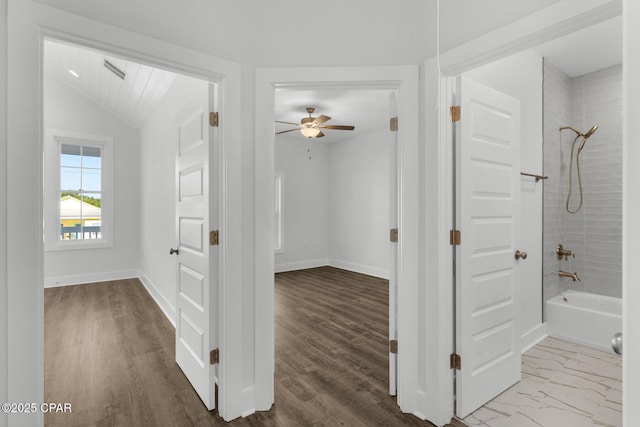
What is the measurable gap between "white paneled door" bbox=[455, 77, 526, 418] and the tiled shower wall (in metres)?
1.35

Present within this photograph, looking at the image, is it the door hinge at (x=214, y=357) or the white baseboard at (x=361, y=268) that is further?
the white baseboard at (x=361, y=268)

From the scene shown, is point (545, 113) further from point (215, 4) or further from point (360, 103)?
point (215, 4)

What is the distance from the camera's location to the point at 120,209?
5633 millimetres

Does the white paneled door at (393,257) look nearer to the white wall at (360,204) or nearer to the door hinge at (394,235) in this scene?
the door hinge at (394,235)

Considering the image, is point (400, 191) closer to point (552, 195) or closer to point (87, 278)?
point (552, 195)

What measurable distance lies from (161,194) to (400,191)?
3216 mm

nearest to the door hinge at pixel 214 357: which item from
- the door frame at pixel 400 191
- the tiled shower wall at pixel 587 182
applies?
the door frame at pixel 400 191

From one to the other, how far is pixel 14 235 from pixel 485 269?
2.48 meters

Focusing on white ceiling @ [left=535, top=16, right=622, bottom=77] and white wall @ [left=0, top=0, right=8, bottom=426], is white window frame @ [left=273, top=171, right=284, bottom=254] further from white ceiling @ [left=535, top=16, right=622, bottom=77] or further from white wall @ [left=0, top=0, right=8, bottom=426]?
white wall @ [left=0, top=0, right=8, bottom=426]

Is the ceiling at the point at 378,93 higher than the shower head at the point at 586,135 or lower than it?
higher

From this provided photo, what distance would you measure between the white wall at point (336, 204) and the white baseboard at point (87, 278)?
2.71 m

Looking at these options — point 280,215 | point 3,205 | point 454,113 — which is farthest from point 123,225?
point 454,113

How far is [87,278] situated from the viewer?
17.5 ft

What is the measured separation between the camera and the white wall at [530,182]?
2.88 m
